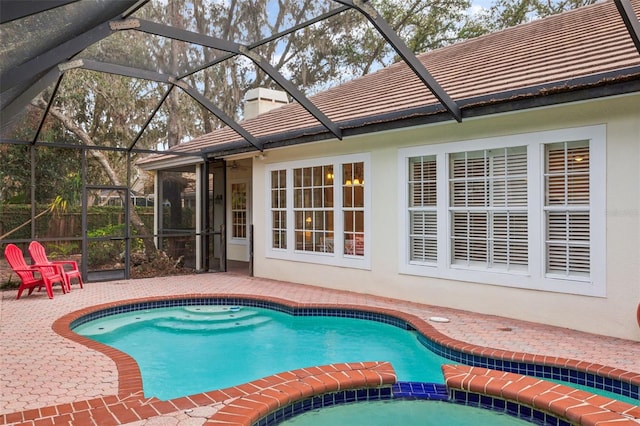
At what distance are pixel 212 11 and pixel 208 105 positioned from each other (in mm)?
2734

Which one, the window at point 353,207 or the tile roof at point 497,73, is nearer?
the tile roof at point 497,73

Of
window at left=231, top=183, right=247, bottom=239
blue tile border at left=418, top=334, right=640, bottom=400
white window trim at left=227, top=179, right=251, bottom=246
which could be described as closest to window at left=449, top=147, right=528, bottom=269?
blue tile border at left=418, top=334, right=640, bottom=400

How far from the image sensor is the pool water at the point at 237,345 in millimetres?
5160

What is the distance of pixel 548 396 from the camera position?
3.75 meters

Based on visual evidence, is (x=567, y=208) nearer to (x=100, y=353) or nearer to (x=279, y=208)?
(x=100, y=353)

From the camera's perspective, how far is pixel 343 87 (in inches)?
480

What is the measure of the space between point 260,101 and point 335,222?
20.8ft

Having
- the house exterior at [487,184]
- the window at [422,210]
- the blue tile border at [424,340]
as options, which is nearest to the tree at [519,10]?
the house exterior at [487,184]

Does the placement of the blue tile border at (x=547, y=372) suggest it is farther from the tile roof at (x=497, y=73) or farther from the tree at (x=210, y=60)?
the tree at (x=210, y=60)

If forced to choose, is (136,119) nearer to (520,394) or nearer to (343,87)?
(343,87)

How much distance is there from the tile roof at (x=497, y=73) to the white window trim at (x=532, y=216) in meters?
0.64

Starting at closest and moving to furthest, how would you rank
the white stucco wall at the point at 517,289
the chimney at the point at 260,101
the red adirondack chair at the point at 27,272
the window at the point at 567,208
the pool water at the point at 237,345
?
the pool water at the point at 237,345
the white stucco wall at the point at 517,289
the window at the point at 567,208
the red adirondack chair at the point at 27,272
the chimney at the point at 260,101

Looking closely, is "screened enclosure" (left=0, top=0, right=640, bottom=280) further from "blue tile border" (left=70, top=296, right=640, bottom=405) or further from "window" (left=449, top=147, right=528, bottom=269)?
"blue tile border" (left=70, top=296, right=640, bottom=405)

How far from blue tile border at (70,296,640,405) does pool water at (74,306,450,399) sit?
94 millimetres
